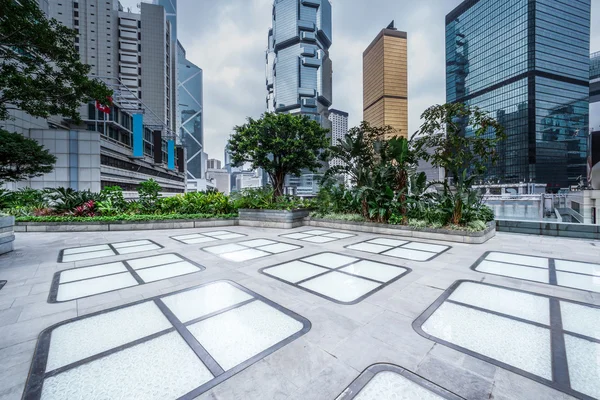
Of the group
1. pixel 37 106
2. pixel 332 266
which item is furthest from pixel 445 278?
pixel 37 106

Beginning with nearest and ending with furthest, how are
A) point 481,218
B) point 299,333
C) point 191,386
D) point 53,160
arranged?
point 191,386 < point 299,333 < point 481,218 < point 53,160

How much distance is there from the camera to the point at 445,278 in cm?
371

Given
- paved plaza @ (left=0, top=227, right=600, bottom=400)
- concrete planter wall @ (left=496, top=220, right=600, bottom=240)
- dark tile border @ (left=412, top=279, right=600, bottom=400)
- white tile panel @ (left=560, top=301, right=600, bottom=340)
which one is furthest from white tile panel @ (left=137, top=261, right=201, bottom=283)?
concrete planter wall @ (left=496, top=220, right=600, bottom=240)

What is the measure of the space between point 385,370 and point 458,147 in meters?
8.03

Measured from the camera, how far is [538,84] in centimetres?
6925

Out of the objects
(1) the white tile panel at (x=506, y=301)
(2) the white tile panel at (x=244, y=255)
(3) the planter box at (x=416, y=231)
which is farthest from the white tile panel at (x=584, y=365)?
(3) the planter box at (x=416, y=231)

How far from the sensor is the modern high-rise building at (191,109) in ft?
392

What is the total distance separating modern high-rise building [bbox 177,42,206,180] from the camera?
119438mm

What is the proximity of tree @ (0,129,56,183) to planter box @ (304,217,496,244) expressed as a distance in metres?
21.7

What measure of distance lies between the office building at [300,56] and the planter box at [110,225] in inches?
3881

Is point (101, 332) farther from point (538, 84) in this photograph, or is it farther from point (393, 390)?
point (538, 84)

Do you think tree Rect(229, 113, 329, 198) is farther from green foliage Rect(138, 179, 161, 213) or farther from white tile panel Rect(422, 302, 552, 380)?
white tile panel Rect(422, 302, 552, 380)

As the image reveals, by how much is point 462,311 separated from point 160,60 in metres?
76.0

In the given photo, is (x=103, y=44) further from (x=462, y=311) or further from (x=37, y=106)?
(x=462, y=311)
